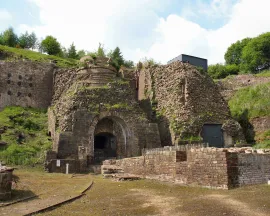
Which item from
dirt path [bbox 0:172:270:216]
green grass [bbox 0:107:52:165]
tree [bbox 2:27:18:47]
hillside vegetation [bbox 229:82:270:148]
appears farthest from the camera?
tree [bbox 2:27:18:47]

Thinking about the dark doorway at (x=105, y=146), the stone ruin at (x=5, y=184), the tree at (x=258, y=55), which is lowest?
the stone ruin at (x=5, y=184)

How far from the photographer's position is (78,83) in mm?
25797

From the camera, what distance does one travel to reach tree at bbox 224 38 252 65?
60.8m

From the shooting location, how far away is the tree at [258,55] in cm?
5128

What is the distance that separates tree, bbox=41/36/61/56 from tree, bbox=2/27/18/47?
15.5 feet

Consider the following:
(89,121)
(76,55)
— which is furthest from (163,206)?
(76,55)

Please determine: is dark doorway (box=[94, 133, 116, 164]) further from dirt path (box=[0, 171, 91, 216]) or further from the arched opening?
dirt path (box=[0, 171, 91, 216])

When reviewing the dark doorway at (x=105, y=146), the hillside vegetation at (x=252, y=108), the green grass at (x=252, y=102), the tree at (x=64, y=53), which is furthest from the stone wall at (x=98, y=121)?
the tree at (x=64, y=53)

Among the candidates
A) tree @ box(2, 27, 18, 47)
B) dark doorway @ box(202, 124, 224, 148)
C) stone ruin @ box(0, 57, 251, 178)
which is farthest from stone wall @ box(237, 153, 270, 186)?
tree @ box(2, 27, 18, 47)

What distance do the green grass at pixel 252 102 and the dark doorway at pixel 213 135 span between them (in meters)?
4.99

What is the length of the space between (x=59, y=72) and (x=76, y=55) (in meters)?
17.0

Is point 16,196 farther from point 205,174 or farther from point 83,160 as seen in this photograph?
point 83,160

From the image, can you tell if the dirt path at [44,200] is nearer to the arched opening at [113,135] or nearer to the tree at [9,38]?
the arched opening at [113,135]

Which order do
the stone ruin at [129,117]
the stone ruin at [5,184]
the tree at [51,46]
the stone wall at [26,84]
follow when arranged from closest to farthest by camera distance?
the stone ruin at [5,184], the stone ruin at [129,117], the stone wall at [26,84], the tree at [51,46]
